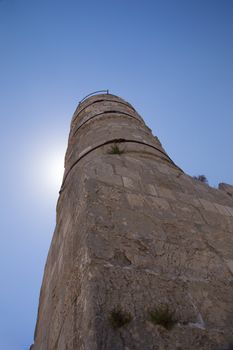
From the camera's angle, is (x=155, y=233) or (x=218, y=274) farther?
(x=155, y=233)

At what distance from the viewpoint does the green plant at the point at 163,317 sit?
5.10ft

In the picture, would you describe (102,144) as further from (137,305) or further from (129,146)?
(137,305)

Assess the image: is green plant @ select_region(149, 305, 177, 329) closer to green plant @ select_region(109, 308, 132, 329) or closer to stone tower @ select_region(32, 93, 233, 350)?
stone tower @ select_region(32, 93, 233, 350)

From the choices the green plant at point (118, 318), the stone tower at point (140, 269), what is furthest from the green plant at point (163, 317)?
the green plant at point (118, 318)

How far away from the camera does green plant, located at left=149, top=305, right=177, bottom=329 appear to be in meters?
1.55

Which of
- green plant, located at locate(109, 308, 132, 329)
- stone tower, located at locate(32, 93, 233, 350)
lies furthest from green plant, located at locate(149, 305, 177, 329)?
green plant, located at locate(109, 308, 132, 329)

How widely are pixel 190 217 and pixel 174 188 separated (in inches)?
22.5

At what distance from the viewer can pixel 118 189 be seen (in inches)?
106

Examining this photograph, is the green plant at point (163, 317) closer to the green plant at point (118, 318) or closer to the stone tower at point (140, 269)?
the stone tower at point (140, 269)

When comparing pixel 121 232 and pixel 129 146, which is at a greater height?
pixel 129 146

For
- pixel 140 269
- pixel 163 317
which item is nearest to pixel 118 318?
pixel 163 317

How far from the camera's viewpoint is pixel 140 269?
6.17 ft

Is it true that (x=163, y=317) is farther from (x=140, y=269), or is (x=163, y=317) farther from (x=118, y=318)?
(x=140, y=269)

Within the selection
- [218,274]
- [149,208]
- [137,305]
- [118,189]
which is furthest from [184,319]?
[118,189]
